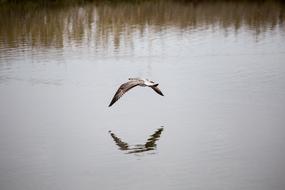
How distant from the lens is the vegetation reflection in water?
80.3 ft

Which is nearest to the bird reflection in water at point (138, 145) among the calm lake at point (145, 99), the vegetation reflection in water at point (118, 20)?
the calm lake at point (145, 99)

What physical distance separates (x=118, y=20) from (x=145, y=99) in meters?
10.8

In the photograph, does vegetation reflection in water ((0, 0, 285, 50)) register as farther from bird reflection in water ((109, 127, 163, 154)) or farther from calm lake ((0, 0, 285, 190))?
bird reflection in water ((109, 127, 163, 154))

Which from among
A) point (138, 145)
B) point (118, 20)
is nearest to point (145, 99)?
point (138, 145)

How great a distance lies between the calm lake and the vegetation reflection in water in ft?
0.19

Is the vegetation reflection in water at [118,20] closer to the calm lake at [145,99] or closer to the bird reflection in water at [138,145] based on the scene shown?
the calm lake at [145,99]

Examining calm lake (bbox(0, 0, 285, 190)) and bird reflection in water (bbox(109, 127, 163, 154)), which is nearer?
calm lake (bbox(0, 0, 285, 190))

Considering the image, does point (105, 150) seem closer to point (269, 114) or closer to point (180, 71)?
point (269, 114)

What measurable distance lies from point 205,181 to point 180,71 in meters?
7.87

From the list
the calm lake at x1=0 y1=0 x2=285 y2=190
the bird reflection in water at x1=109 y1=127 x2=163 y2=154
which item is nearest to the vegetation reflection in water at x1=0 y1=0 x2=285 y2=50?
the calm lake at x1=0 y1=0 x2=285 y2=190

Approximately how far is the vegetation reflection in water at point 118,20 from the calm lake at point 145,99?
6 centimetres

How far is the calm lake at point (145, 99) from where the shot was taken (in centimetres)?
1215

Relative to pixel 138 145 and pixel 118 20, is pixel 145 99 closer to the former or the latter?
pixel 138 145

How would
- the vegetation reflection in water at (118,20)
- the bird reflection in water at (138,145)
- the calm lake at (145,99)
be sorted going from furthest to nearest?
the vegetation reflection in water at (118,20)
the bird reflection in water at (138,145)
the calm lake at (145,99)
